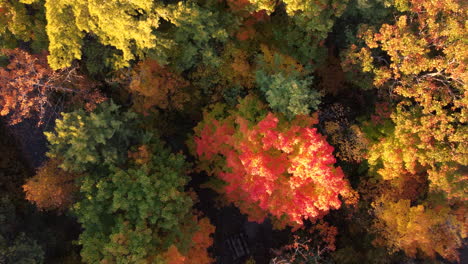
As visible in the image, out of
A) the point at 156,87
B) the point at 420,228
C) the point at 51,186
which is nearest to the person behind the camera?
the point at 51,186

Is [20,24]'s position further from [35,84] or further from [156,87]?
[156,87]

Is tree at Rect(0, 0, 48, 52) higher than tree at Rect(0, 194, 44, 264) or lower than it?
higher

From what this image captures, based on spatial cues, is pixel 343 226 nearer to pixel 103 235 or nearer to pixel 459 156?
pixel 459 156

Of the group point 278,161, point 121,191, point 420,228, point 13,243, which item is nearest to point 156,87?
point 121,191

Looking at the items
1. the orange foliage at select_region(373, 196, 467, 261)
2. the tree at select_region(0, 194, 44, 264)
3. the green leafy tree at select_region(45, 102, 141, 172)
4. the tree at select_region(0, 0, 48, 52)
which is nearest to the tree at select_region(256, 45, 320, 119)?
the green leafy tree at select_region(45, 102, 141, 172)

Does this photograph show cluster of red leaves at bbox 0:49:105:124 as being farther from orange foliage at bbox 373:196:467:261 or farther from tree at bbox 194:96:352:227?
orange foliage at bbox 373:196:467:261

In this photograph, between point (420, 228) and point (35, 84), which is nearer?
point (35, 84)

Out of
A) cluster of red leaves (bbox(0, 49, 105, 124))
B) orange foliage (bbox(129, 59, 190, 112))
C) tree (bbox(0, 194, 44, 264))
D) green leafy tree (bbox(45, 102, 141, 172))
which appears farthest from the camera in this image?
orange foliage (bbox(129, 59, 190, 112))

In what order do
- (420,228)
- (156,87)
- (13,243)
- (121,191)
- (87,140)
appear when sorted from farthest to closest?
(156,87) → (420,228) → (13,243) → (121,191) → (87,140)
